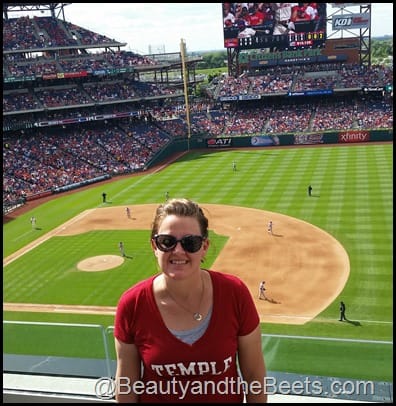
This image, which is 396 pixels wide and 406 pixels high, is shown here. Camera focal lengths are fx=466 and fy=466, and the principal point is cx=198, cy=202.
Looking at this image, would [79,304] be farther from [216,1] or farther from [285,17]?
[285,17]

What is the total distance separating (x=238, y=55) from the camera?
214 feet

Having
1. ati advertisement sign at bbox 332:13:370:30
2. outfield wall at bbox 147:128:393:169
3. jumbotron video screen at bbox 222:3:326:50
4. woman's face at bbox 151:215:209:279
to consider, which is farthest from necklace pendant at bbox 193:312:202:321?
ati advertisement sign at bbox 332:13:370:30

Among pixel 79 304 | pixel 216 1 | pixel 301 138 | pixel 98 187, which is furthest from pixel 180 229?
pixel 301 138

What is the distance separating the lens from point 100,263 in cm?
2380

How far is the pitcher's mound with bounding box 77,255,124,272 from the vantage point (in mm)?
23156

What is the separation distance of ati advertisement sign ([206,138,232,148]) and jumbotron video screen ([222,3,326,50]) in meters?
14.4

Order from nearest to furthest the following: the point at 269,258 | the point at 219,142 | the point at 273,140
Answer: the point at 269,258 → the point at 273,140 → the point at 219,142

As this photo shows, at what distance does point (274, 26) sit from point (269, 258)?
147 ft

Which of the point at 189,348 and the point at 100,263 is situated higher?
the point at 189,348

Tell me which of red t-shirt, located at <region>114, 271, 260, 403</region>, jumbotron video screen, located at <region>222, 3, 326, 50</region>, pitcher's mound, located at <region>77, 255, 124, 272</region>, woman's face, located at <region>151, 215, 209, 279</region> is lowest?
pitcher's mound, located at <region>77, 255, 124, 272</region>

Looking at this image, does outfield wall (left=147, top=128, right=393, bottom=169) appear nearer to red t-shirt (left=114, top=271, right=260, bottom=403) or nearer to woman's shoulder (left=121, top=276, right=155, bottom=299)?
woman's shoulder (left=121, top=276, right=155, bottom=299)

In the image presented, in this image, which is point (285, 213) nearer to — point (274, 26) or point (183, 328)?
point (183, 328)

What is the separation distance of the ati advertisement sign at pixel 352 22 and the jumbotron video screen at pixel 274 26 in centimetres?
202

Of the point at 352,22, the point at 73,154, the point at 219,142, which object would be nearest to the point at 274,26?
the point at 352,22
